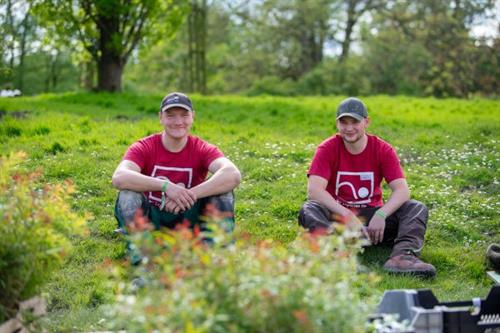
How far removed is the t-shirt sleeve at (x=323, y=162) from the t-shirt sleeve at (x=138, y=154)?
58.9 inches

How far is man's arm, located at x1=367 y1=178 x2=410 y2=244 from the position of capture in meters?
5.94

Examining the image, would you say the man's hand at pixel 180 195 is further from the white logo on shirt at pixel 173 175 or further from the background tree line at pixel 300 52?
the background tree line at pixel 300 52

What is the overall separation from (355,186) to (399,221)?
1.70 feet

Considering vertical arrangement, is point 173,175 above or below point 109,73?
below

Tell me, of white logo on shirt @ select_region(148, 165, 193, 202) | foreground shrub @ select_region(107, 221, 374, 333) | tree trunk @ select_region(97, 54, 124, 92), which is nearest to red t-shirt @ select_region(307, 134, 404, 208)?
white logo on shirt @ select_region(148, 165, 193, 202)

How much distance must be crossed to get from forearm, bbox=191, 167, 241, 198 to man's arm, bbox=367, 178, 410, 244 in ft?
4.24

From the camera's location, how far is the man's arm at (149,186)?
5512mm

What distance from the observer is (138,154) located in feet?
19.4

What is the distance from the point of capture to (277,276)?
9.08 ft

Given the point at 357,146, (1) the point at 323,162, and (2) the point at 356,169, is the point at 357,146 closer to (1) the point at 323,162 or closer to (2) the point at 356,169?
(2) the point at 356,169

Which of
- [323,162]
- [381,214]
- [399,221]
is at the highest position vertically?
[323,162]

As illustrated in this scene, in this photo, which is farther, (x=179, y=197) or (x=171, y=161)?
(x=171, y=161)

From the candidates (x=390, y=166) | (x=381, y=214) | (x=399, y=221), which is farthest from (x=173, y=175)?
(x=399, y=221)

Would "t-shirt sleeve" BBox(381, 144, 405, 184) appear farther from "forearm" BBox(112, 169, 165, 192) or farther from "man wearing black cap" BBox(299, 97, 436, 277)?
"forearm" BBox(112, 169, 165, 192)
